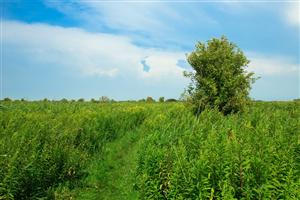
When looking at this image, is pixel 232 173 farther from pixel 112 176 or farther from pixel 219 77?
pixel 219 77

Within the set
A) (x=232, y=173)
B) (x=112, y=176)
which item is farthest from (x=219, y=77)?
(x=232, y=173)

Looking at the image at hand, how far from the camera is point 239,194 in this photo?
7.87 metres

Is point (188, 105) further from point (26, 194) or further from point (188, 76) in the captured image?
point (26, 194)

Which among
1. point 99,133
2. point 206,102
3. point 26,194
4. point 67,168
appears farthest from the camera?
point 206,102

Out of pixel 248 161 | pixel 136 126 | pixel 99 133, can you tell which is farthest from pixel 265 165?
pixel 136 126

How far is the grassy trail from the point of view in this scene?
12.4 meters

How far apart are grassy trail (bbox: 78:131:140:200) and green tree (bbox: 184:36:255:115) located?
220 inches

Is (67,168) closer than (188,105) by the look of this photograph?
Yes

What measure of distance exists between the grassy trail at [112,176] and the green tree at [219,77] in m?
5.59

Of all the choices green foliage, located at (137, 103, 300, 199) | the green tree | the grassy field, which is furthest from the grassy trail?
the green tree

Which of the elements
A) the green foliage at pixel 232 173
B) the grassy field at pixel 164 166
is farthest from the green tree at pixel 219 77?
the green foliage at pixel 232 173

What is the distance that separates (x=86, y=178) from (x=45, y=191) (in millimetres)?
2949

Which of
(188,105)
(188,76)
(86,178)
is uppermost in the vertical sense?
(188,76)

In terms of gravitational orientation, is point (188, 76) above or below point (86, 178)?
above
